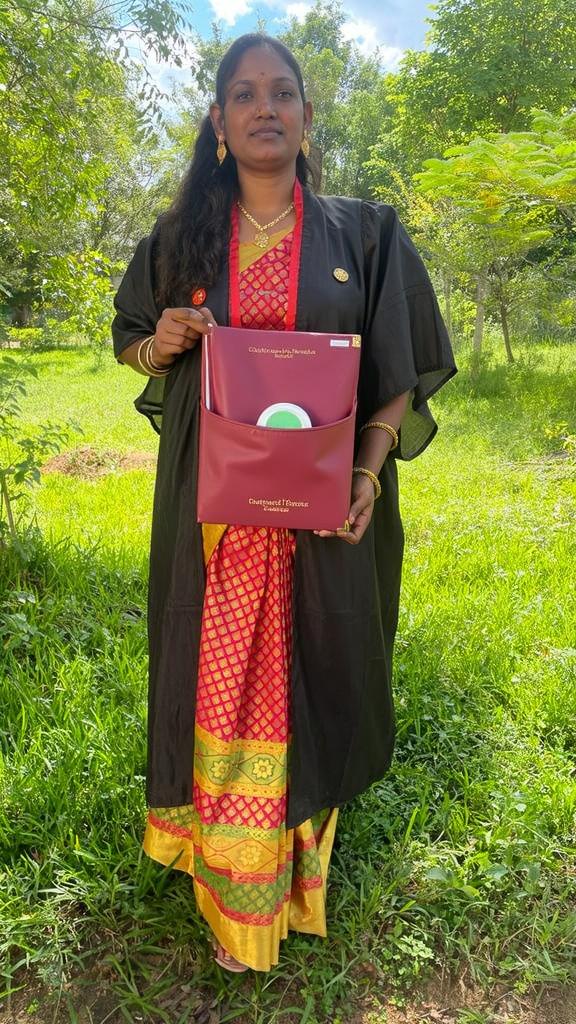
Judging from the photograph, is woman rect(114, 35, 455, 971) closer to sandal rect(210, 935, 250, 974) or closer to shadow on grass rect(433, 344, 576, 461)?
sandal rect(210, 935, 250, 974)

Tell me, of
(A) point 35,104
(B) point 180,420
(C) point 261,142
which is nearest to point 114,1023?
(B) point 180,420

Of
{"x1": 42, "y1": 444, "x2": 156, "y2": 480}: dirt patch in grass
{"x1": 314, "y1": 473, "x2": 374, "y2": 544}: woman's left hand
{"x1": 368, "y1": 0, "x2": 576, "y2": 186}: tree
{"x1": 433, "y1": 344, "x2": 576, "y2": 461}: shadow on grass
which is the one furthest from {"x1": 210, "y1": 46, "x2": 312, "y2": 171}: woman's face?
{"x1": 368, "y1": 0, "x2": 576, "y2": 186}: tree

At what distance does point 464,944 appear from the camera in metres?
1.73

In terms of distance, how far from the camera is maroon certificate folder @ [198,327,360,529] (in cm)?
128

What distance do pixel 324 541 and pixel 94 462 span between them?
4774mm

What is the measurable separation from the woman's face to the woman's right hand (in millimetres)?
357

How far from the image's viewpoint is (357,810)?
2145 millimetres

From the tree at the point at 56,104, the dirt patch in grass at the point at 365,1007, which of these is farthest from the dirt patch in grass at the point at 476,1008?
the tree at the point at 56,104

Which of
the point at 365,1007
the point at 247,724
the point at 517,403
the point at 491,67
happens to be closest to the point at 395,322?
the point at 247,724

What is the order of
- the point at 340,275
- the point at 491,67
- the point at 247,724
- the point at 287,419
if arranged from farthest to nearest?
1. the point at 491,67
2. the point at 247,724
3. the point at 340,275
4. the point at 287,419

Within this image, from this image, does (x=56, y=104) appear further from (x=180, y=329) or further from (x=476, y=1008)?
(x=476, y=1008)

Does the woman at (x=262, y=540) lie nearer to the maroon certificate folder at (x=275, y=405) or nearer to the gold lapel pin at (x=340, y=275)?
the gold lapel pin at (x=340, y=275)

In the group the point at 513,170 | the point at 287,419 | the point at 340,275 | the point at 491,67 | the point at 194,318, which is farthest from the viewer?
the point at 491,67

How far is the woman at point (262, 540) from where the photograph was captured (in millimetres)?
1504
